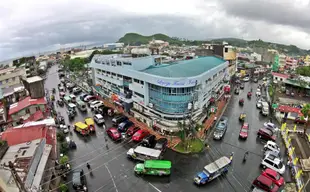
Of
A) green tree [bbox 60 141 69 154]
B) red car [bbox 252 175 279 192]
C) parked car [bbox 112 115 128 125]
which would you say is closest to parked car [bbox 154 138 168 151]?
parked car [bbox 112 115 128 125]

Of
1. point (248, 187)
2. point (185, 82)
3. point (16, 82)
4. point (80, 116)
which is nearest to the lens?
point (248, 187)

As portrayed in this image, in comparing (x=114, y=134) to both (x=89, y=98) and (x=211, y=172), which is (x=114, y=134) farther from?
(x=89, y=98)

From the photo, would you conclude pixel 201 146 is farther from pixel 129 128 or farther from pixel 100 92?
pixel 100 92

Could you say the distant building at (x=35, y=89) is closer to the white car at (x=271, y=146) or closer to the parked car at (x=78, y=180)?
the parked car at (x=78, y=180)

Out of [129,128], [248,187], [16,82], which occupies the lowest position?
[248,187]

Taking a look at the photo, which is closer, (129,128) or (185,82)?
(185,82)

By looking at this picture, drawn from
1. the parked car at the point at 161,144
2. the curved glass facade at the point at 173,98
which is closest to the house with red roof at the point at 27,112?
the curved glass facade at the point at 173,98

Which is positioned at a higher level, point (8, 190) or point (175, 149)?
point (8, 190)

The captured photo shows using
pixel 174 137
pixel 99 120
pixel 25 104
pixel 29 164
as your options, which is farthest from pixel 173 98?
pixel 25 104

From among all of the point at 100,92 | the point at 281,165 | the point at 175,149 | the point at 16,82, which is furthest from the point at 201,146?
the point at 16,82
